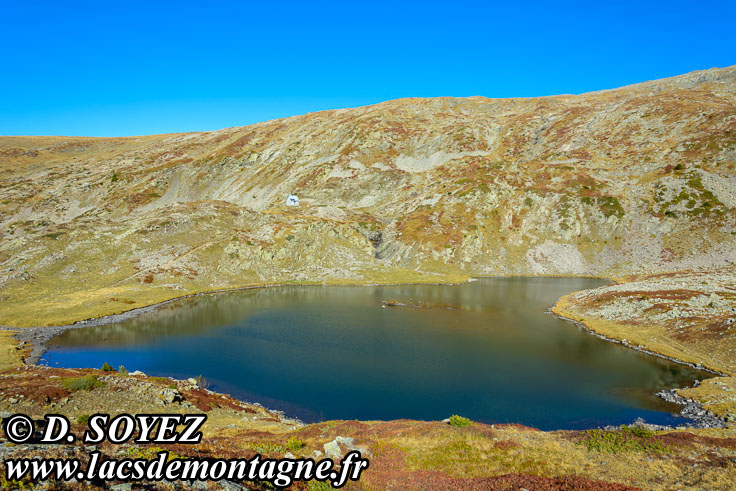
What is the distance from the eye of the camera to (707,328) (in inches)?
2259

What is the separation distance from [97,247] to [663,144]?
240792 mm

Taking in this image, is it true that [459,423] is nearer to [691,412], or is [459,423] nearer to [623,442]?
[623,442]

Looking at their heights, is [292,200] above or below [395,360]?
above

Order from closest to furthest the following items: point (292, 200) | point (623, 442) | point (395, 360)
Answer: point (623, 442) < point (395, 360) < point (292, 200)

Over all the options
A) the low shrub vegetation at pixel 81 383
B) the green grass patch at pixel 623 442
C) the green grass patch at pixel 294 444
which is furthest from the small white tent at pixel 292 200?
the green grass patch at pixel 623 442

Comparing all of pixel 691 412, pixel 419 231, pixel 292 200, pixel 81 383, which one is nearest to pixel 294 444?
pixel 81 383

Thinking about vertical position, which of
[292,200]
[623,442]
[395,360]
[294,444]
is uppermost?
[292,200]

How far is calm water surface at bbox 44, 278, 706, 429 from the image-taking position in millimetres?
39000

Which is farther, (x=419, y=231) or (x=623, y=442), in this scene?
(x=419, y=231)

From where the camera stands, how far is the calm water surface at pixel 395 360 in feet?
128

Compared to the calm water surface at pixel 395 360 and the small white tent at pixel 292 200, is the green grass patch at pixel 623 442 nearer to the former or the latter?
the calm water surface at pixel 395 360

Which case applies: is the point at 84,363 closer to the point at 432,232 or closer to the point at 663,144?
the point at 432,232

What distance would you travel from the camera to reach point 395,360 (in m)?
51.7

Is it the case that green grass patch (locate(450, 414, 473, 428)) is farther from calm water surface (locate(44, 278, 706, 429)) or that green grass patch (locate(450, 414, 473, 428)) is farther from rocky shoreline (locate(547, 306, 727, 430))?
rocky shoreline (locate(547, 306, 727, 430))
